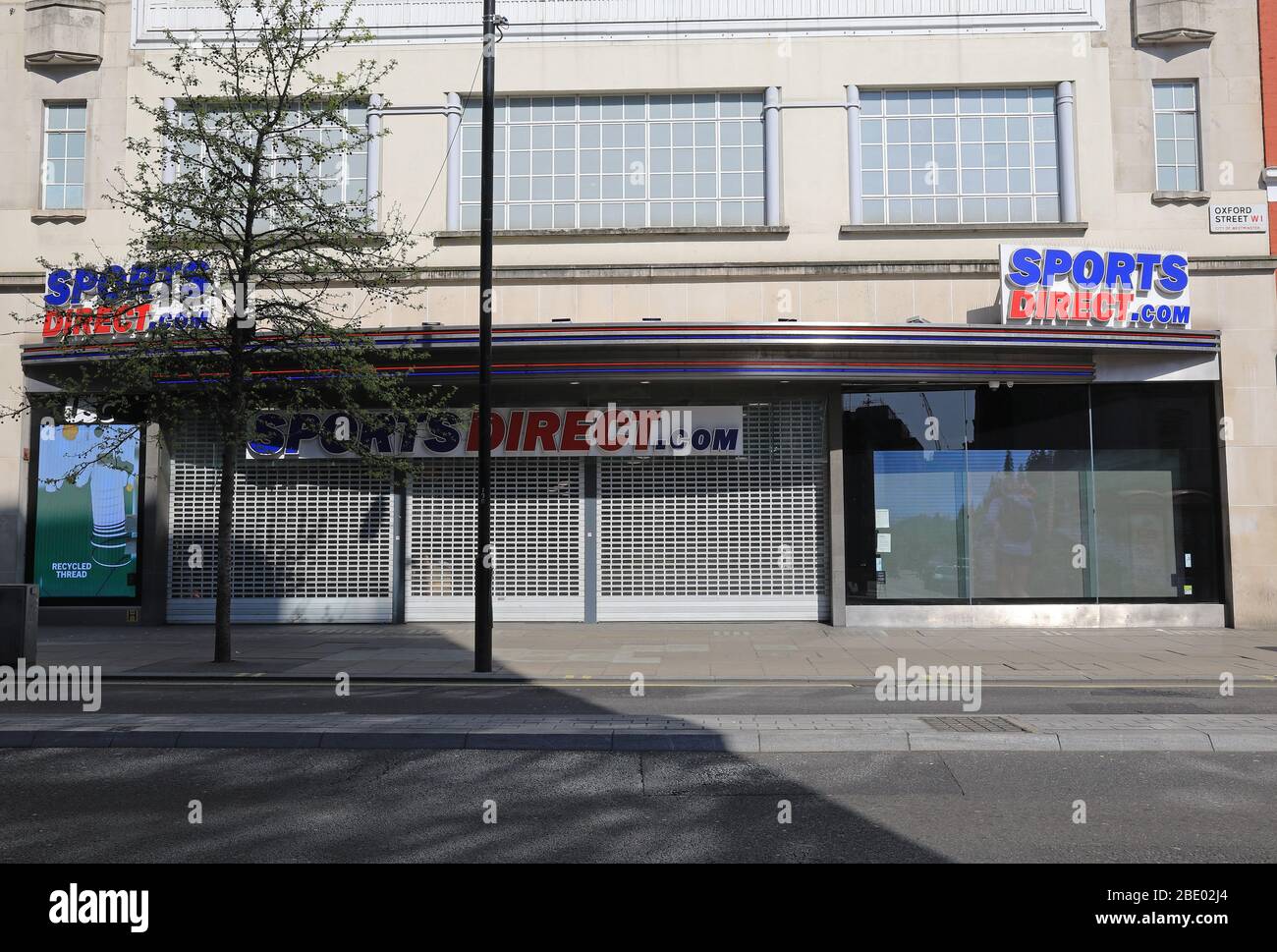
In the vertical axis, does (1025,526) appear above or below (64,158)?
below

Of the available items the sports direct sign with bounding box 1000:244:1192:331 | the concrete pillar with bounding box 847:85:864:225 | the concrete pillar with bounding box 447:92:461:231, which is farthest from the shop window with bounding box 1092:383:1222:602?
the concrete pillar with bounding box 447:92:461:231

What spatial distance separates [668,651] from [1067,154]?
11931mm

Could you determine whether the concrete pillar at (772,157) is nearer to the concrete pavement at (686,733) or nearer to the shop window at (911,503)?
the shop window at (911,503)

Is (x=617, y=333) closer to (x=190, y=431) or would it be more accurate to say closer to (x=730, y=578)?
(x=730, y=578)

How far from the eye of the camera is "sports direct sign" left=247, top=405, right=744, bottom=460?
17750mm

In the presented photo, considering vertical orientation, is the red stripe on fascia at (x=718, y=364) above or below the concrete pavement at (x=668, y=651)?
above

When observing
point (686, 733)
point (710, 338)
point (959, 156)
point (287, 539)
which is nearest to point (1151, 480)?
point (959, 156)

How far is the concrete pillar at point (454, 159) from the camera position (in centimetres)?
1802

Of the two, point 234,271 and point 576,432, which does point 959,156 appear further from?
point 234,271

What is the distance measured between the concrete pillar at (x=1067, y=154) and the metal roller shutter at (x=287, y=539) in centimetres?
1383

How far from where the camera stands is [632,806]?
6.13 metres

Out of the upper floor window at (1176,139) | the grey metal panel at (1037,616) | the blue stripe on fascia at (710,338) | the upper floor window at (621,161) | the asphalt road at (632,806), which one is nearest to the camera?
the asphalt road at (632,806)

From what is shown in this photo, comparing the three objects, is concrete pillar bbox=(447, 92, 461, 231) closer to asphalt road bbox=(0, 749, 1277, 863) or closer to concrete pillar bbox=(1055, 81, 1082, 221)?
concrete pillar bbox=(1055, 81, 1082, 221)

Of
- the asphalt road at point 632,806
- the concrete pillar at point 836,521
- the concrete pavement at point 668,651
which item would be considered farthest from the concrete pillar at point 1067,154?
the asphalt road at point 632,806
